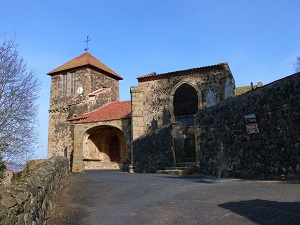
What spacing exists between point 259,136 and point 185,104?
38.4 ft

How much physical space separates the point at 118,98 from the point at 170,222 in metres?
28.5

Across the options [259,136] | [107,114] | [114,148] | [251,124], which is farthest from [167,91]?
[259,136]

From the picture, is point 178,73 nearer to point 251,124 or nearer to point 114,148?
point 114,148

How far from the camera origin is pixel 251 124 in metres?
8.28

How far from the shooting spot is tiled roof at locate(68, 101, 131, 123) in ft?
75.6

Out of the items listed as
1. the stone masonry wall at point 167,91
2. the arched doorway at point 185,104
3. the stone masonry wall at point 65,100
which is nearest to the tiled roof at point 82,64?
the stone masonry wall at point 65,100

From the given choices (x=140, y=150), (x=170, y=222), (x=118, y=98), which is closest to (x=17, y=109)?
(x=140, y=150)

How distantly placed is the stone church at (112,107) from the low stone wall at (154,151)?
0.98m

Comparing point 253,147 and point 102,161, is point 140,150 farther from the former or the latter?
point 253,147

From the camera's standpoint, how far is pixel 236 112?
9.03 metres

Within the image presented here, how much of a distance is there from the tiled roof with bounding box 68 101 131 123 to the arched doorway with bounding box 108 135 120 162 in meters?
2.38

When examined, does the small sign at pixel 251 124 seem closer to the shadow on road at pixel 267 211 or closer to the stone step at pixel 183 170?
the shadow on road at pixel 267 211

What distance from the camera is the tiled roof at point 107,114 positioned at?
23.0 metres

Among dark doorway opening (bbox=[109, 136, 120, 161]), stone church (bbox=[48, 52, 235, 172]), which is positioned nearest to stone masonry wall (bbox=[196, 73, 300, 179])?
stone church (bbox=[48, 52, 235, 172])
